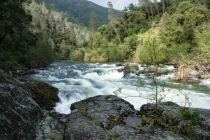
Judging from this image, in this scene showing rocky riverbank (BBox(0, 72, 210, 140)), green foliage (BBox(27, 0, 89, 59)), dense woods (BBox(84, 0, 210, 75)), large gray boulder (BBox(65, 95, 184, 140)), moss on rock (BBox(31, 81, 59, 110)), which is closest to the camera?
rocky riverbank (BBox(0, 72, 210, 140))

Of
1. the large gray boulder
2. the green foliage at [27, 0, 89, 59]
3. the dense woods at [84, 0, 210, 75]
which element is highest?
the green foliage at [27, 0, 89, 59]

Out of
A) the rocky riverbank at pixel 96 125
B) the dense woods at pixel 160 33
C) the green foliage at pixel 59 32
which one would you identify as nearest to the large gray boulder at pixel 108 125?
the rocky riverbank at pixel 96 125

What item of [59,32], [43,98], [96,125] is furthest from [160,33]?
[59,32]

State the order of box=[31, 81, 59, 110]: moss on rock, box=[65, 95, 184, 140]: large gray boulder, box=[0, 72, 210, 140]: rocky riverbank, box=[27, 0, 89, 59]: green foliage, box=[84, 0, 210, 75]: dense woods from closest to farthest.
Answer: box=[0, 72, 210, 140]: rocky riverbank → box=[65, 95, 184, 140]: large gray boulder → box=[31, 81, 59, 110]: moss on rock → box=[84, 0, 210, 75]: dense woods → box=[27, 0, 89, 59]: green foliage

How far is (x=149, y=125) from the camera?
2.82 m

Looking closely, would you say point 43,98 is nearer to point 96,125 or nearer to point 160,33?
point 96,125

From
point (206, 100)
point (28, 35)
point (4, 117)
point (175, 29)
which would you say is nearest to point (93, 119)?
point (4, 117)

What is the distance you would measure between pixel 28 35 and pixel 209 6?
38.5 m

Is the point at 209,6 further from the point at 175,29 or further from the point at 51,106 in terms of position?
the point at 51,106

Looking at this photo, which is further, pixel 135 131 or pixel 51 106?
pixel 51 106

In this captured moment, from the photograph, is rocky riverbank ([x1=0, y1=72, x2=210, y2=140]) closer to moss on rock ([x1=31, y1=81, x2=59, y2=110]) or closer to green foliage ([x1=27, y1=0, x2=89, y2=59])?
moss on rock ([x1=31, y1=81, x2=59, y2=110])

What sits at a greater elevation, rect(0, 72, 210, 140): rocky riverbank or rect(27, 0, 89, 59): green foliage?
rect(27, 0, 89, 59): green foliage

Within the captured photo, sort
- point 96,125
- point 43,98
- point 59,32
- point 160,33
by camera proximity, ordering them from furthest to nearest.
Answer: point 59,32 < point 160,33 < point 43,98 < point 96,125

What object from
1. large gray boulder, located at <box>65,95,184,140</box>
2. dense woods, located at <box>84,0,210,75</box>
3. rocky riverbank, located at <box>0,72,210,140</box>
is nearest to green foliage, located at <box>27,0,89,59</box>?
dense woods, located at <box>84,0,210,75</box>
